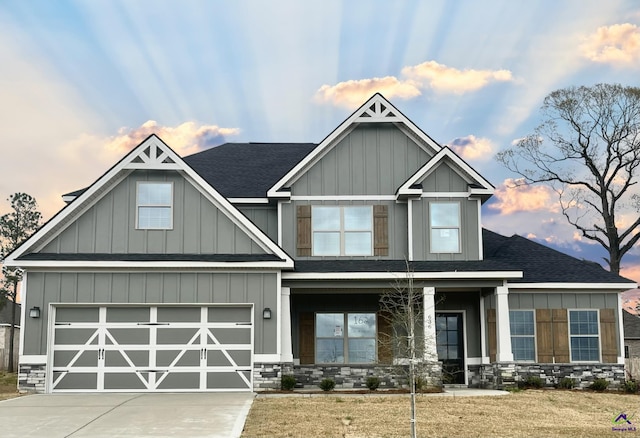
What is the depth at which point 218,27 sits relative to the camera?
22.5 meters

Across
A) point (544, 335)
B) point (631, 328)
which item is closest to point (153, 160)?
point (544, 335)

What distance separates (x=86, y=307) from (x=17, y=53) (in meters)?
8.50

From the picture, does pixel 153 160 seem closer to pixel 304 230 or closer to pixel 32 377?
pixel 304 230

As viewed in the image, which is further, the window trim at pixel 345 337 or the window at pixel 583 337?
the window at pixel 583 337

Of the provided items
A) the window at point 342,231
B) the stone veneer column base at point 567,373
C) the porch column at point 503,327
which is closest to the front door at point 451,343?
the stone veneer column base at point 567,373

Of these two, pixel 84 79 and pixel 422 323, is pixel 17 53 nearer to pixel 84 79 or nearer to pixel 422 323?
pixel 84 79

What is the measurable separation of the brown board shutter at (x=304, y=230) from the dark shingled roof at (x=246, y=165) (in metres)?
1.62

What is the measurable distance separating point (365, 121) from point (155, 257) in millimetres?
7425

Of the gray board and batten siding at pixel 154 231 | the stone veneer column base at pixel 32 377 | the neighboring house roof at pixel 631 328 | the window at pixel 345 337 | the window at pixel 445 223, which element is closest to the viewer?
the stone veneer column base at pixel 32 377

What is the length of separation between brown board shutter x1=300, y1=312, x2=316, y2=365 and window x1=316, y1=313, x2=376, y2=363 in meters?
0.17

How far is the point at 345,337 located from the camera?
2320 centimetres

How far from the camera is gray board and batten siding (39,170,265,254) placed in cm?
2083

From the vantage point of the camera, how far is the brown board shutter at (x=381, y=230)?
2298 cm

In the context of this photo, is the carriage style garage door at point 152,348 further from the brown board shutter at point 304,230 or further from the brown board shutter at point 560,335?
the brown board shutter at point 560,335
